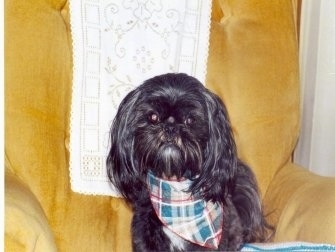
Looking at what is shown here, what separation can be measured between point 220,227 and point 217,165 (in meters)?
0.20

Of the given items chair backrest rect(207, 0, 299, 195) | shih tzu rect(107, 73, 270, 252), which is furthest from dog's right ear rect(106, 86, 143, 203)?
chair backrest rect(207, 0, 299, 195)

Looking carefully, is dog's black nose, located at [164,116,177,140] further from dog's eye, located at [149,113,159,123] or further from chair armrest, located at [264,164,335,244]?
chair armrest, located at [264,164,335,244]

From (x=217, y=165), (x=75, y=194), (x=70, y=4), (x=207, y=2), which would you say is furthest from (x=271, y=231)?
(x=70, y=4)

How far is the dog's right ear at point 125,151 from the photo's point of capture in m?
1.79

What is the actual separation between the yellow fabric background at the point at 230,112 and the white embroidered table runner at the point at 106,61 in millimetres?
42

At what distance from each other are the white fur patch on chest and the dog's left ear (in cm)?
15

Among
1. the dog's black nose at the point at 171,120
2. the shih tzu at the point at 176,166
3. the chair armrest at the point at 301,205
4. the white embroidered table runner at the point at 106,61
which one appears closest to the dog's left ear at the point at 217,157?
the shih tzu at the point at 176,166

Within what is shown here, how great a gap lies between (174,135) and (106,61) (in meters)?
0.55

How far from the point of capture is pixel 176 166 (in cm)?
173

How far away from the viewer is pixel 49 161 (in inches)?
77.0

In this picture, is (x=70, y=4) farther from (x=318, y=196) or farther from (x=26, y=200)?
(x=318, y=196)

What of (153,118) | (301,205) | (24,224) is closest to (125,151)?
(153,118)

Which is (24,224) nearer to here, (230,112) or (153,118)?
(153,118)

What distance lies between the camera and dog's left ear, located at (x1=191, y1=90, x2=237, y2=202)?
5.79 ft
